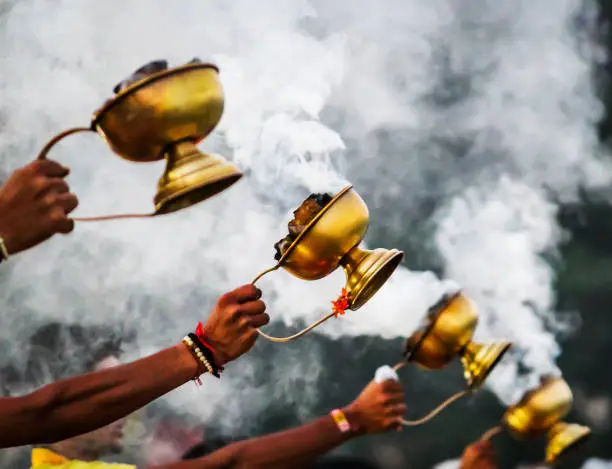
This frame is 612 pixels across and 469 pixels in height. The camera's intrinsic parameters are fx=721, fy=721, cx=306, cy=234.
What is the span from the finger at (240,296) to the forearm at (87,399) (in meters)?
0.17

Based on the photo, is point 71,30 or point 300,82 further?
point 300,82

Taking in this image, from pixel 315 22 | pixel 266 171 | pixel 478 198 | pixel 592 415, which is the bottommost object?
pixel 592 415

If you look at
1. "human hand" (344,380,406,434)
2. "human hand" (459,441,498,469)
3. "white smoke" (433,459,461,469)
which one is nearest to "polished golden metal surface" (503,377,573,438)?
"human hand" (459,441,498,469)

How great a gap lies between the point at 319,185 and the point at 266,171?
448mm

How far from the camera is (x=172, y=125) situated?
172 cm

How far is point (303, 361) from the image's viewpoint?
3379 mm

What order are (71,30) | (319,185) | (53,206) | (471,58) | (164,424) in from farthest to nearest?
1. (471,58)
2. (164,424)
3. (71,30)
4. (319,185)
5. (53,206)

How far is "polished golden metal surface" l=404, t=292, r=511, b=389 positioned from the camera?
9.05 feet

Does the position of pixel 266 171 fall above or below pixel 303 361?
above

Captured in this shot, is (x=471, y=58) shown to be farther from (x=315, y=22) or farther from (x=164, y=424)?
(x=164, y=424)

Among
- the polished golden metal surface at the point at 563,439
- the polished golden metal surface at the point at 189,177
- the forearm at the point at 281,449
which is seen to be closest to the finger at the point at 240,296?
the polished golden metal surface at the point at 189,177

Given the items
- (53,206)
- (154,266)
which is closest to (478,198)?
(154,266)

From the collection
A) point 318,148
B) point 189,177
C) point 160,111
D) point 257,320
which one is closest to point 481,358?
point 318,148

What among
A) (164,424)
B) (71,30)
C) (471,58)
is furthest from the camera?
(471,58)
